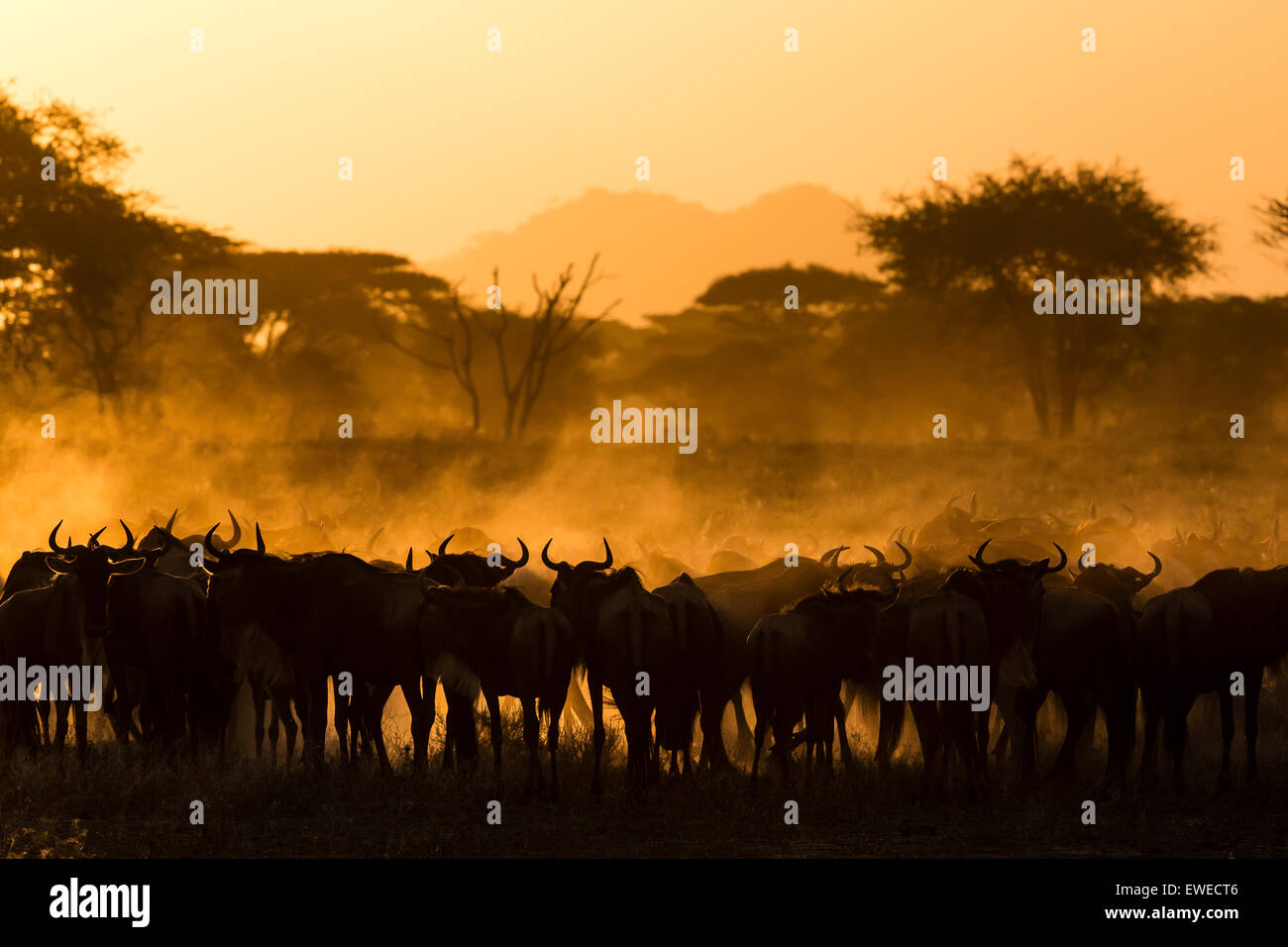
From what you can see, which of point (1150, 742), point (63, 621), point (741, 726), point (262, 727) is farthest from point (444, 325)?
point (1150, 742)

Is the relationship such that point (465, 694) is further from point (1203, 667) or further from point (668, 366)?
point (668, 366)

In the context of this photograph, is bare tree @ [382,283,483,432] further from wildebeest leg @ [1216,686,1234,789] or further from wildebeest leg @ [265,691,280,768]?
wildebeest leg @ [1216,686,1234,789]

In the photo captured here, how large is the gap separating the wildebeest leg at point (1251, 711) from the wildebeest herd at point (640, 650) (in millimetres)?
17

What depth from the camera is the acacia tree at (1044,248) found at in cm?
4103

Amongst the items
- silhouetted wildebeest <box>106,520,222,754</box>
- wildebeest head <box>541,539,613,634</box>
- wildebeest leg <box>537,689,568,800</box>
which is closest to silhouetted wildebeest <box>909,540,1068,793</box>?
wildebeest head <box>541,539,613,634</box>

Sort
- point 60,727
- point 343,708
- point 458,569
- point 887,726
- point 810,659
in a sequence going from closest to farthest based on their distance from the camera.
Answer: point 810,659 → point 887,726 → point 60,727 → point 343,708 → point 458,569

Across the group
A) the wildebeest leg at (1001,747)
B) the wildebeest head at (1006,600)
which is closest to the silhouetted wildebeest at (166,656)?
the wildebeest head at (1006,600)

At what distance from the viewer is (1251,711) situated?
12.2 meters

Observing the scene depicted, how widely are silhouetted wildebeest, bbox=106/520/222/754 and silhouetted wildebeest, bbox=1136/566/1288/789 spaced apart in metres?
6.23

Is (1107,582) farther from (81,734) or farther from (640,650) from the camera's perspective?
(81,734)

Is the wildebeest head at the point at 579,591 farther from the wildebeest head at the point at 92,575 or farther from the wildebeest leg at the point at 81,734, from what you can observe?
the wildebeest leg at the point at 81,734

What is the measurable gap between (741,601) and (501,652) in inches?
85.0

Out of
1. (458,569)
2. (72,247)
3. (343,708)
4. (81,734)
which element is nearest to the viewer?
(81,734)

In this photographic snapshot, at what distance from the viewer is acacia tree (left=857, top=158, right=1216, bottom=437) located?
41.0m
